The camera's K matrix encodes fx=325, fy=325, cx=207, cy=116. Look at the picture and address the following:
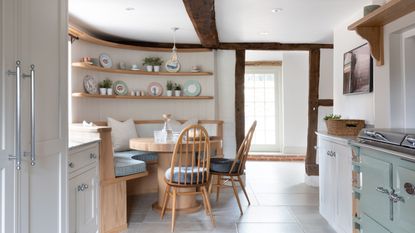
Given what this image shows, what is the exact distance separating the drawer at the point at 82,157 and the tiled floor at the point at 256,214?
0.86 meters

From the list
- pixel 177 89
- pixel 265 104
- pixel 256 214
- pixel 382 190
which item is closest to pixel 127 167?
pixel 256 214

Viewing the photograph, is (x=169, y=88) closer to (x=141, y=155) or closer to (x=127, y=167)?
(x=141, y=155)

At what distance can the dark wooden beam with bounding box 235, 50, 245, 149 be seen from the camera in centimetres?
501

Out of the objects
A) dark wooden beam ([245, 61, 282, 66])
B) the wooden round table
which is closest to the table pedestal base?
the wooden round table

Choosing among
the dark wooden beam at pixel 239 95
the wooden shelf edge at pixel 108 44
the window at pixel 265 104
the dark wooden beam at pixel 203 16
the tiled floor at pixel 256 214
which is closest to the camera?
the dark wooden beam at pixel 203 16

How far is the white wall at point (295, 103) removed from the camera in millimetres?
7363

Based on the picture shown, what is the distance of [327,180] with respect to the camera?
3.05 m

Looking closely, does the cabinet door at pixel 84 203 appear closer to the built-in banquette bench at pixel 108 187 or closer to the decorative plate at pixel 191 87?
the built-in banquette bench at pixel 108 187

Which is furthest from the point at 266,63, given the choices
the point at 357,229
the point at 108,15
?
the point at 357,229

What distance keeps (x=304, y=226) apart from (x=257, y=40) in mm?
2817

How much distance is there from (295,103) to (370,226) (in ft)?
19.1

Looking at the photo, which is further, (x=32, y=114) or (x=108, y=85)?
(x=108, y=85)

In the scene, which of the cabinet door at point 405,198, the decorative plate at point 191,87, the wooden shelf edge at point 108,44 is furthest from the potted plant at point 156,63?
the cabinet door at point 405,198

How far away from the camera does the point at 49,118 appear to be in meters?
1.77
